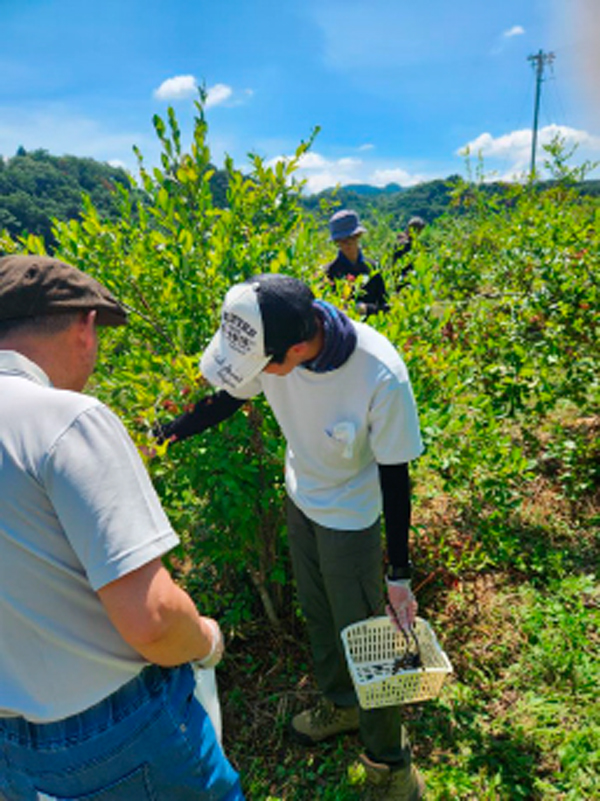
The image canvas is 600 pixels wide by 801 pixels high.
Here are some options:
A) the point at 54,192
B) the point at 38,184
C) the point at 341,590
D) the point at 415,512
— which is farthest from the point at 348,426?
the point at 38,184

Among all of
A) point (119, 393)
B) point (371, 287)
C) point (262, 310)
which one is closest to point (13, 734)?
point (262, 310)

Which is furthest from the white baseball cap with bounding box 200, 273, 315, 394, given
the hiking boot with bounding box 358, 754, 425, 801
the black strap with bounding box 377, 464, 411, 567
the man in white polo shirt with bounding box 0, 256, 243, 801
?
the hiking boot with bounding box 358, 754, 425, 801

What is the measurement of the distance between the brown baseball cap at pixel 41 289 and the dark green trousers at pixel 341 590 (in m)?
1.17

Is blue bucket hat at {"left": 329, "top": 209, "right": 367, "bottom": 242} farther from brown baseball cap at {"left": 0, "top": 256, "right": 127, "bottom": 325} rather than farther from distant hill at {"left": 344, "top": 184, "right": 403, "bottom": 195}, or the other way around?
distant hill at {"left": 344, "top": 184, "right": 403, "bottom": 195}

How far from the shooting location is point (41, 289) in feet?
3.59

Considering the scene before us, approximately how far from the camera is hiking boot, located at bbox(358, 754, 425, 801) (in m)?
1.99

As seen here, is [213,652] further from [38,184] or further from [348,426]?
[38,184]

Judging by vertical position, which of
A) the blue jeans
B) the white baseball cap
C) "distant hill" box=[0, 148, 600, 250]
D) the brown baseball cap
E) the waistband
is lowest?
the blue jeans

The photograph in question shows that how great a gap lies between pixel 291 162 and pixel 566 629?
2.57 metres

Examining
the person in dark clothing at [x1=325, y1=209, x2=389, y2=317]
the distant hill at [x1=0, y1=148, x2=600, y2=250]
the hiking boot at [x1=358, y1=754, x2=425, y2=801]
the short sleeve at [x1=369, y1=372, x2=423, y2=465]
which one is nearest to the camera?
the short sleeve at [x1=369, y1=372, x2=423, y2=465]

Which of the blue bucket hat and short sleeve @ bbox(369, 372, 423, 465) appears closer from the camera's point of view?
short sleeve @ bbox(369, 372, 423, 465)

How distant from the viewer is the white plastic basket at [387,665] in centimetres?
186

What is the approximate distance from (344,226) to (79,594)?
3.95 meters

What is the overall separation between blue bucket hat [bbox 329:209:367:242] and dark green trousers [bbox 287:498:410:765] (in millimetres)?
2910
